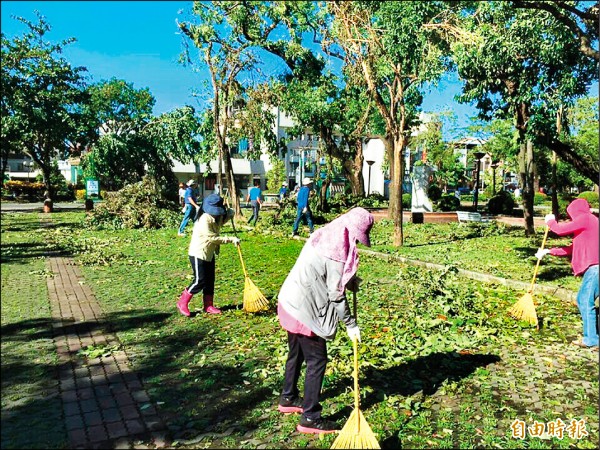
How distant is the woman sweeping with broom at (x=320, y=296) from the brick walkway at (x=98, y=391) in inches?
42.9

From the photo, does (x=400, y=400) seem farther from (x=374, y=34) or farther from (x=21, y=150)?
(x=374, y=34)

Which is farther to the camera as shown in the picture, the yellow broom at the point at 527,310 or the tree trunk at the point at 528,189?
the tree trunk at the point at 528,189

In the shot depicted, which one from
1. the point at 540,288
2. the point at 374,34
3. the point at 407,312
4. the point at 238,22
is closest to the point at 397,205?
the point at 540,288

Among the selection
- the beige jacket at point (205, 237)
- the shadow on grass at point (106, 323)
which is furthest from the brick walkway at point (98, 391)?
the beige jacket at point (205, 237)

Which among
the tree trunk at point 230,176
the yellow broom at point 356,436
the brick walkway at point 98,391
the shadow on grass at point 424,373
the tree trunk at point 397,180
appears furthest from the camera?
the tree trunk at point 230,176

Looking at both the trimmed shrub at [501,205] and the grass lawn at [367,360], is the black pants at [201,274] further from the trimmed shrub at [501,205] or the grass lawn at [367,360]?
the trimmed shrub at [501,205]

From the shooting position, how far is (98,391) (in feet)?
13.6

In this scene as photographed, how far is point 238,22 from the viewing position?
15.6ft

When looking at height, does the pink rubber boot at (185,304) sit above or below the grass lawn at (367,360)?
above

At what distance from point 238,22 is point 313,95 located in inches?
348

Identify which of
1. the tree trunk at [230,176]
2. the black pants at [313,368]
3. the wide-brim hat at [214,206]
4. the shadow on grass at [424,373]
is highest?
the tree trunk at [230,176]

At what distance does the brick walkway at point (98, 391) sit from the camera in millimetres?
3377

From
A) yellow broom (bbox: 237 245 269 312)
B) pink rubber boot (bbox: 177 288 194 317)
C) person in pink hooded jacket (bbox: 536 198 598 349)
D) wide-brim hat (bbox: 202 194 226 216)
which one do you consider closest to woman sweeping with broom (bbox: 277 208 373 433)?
person in pink hooded jacket (bbox: 536 198 598 349)

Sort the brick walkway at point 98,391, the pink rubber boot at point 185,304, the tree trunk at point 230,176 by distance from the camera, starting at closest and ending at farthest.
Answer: the brick walkway at point 98,391, the pink rubber boot at point 185,304, the tree trunk at point 230,176
